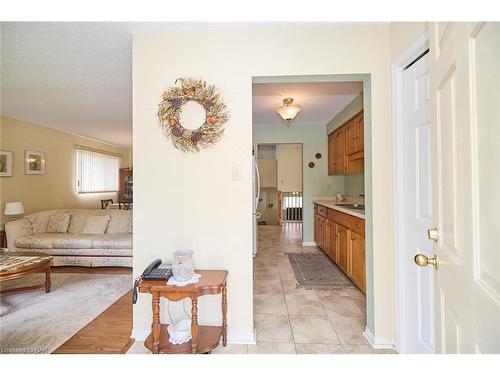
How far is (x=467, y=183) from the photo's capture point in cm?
64

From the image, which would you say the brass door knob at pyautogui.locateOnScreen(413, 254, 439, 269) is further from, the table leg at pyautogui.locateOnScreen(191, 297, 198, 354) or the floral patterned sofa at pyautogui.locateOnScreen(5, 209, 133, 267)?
the floral patterned sofa at pyautogui.locateOnScreen(5, 209, 133, 267)

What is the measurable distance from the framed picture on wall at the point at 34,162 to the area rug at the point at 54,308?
2213 mm

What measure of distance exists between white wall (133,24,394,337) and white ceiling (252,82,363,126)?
47 cm

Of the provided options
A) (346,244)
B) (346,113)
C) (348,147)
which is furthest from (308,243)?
(346,113)

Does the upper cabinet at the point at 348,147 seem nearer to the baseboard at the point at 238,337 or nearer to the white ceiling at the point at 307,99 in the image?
the white ceiling at the point at 307,99

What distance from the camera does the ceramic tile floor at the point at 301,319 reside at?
5.98 ft

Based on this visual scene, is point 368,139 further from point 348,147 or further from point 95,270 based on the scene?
point 95,270

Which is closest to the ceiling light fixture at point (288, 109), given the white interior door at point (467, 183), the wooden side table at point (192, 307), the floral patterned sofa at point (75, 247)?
the wooden side table at point (192, 307)

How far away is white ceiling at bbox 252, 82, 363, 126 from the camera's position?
2.86 meters

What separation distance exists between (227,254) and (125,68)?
2125mm

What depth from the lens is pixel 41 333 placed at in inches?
80.7

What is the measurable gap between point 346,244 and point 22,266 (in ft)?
Answer: 11.6
